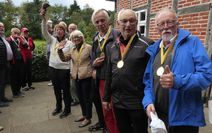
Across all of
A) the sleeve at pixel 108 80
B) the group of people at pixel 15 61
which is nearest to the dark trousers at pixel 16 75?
the group of people at pixel 15 61

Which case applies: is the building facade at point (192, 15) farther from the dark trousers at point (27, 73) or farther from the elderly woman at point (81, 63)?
the dark trousers at point (27, 73)

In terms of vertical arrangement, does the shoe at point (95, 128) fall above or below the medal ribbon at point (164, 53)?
below

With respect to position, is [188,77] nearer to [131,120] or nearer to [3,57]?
[131,120]

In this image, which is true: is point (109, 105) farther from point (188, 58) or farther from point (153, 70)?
point (188, 58)

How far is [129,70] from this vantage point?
2.50 metres

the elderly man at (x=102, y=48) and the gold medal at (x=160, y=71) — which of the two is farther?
the elderly man at (x=102, y=48)

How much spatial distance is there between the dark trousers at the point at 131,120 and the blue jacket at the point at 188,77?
0.63 m

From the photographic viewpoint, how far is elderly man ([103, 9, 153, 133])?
2500 millimetres

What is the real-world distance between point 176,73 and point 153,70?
32 cm

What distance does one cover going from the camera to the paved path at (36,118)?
4.31 metres

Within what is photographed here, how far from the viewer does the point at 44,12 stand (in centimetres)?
425

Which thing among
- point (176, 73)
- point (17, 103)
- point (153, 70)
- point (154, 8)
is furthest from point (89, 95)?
point (154, 8)

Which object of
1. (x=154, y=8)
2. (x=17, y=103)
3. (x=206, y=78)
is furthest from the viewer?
(x=154, y=8)

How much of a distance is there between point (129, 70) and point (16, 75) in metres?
4.81
